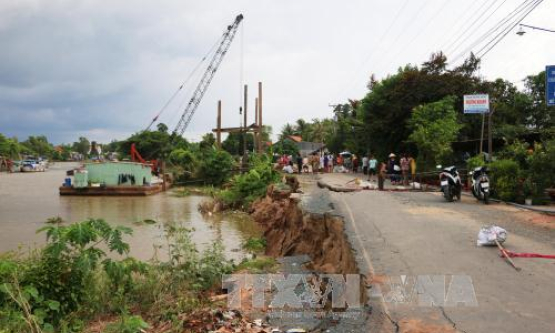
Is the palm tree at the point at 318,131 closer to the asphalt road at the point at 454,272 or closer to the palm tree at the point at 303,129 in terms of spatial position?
the palm tree at the point at 303,129

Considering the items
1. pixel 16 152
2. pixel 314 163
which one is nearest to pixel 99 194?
pixel 314 163

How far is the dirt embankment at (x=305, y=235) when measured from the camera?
7.91 meters

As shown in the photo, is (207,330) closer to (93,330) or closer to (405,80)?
(93,330)

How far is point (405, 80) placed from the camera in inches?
1233

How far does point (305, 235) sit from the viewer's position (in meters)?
11.4

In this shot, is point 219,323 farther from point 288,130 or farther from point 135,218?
point 288,130

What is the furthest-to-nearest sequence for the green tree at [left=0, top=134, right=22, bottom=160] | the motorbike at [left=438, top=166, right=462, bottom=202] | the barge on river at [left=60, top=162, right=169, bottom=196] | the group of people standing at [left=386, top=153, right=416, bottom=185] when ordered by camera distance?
the green tree at [left=0, top=134, right=22, bottom=160]
the barge on river at [left=60, top=162, right=169, bottom=196]
the group of people standing at [left=386, top=153, right=416, bottom=185]
the motorbike at [left=438, top=166, right=462, bottom=202]

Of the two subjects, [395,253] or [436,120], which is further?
[436,120]

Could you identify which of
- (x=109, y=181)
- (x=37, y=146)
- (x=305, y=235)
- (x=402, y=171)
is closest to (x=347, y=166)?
(x=402, y=171)

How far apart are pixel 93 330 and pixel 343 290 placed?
282cm

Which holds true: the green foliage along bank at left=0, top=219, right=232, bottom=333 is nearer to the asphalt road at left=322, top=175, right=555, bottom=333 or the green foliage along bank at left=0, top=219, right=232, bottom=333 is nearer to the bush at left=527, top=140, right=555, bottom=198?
the asphalt road at left=322, top=175, right=555, bottom=333

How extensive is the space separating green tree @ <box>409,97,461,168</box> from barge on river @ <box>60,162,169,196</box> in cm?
1542

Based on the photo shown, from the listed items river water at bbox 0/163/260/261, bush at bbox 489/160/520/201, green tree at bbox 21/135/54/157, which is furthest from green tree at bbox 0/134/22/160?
bush at bbox 489/160/520/201

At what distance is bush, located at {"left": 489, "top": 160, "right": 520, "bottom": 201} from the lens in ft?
47.1
